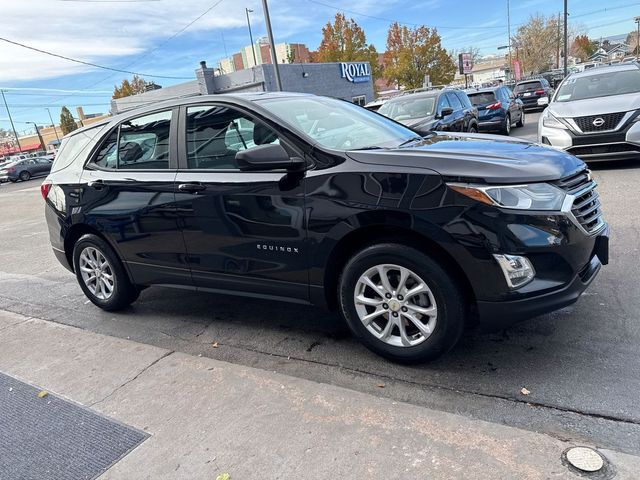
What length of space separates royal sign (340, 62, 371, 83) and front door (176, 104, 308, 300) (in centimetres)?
3281

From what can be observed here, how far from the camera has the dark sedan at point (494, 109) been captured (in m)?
14.3

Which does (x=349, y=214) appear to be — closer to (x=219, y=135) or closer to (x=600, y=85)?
(x=219, y=135)

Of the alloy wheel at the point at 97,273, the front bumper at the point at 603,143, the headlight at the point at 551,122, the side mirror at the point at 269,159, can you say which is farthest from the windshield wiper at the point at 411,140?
the headlight at the point at 551,122

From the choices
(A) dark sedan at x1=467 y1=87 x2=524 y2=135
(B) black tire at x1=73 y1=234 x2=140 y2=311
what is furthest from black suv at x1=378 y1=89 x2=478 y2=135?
(B) black tire at x1=73 y1=234 x2=140 y2=311

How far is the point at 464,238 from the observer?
277 centimetres

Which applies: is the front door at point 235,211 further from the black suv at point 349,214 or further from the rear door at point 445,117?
the rear door at point 445,117

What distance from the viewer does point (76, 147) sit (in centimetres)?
478

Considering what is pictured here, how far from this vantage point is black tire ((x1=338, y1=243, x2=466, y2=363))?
288 centimetres

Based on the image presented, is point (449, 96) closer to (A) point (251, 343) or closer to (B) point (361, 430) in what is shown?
(A) point (251, 343)

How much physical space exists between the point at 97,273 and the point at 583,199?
4.17 metres

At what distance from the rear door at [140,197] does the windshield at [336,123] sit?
99 cm

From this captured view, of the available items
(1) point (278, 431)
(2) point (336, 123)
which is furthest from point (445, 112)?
(1) point (278, 431)

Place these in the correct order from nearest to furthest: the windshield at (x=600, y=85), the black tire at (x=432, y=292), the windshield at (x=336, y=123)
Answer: the black tire at (x=432, y=292), the windshield at (x=336, y=123), the windshield at (x=600, y=85)

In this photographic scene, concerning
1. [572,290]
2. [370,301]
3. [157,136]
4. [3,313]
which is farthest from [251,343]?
[3,313]
